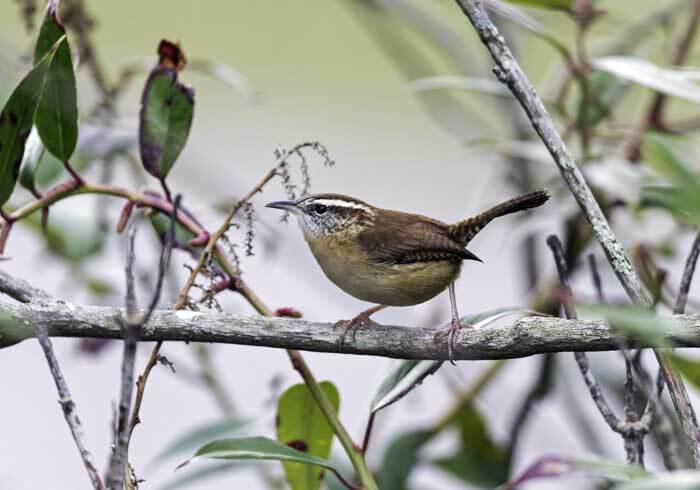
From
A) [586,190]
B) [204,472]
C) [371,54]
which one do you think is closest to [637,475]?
[586,190]

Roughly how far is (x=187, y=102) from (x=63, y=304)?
52 centimetres

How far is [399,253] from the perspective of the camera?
8.65 ft

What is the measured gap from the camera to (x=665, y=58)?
3.43 meters

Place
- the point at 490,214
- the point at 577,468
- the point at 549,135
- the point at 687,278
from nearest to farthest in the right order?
the point at 577,468 → the point at 549,135 → the point at 687,278 → the point at 490,214

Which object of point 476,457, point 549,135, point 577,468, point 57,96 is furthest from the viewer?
point 476,457

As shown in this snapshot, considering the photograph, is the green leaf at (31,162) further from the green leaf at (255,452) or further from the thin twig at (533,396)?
the thin twig at (533,396)

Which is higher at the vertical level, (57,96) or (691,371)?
(57,96)

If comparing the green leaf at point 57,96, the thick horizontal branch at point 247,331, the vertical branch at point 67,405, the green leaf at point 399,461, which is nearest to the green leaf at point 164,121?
the green leaf at point 57,96

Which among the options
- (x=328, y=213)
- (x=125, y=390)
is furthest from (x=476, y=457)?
(x=125, y=390)

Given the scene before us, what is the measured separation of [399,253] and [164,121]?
867 millimetres

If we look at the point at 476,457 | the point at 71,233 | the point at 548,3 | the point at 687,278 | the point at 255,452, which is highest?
the point at 548,3

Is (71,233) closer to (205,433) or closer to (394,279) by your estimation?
(205,433)

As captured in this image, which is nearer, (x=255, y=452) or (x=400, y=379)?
(x=255, y=452)

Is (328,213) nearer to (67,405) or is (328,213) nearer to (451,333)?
(451,333)
